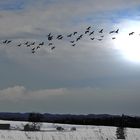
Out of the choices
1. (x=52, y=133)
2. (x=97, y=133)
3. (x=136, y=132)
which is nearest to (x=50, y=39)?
(x=52, y=133)

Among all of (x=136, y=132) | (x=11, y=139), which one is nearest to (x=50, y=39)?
(x=11, y=139)

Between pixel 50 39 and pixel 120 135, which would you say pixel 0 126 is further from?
pixel 50 39

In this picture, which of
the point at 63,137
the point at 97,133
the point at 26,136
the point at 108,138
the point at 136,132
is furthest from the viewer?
the point at 136,132

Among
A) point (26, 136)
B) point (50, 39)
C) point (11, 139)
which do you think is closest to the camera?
point (50, 39)

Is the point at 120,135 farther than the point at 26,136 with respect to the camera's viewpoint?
Yes

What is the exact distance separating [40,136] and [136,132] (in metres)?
44.5

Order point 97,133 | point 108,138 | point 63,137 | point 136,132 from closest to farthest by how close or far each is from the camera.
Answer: point 63,137 → point 108,138 → point 97,133 → point 136,132

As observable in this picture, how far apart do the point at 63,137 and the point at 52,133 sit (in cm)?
506

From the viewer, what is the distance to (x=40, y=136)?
399 feet

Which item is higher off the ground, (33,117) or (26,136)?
(33,117)

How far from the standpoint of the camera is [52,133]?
131375 mm

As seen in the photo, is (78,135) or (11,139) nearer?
(11,139)

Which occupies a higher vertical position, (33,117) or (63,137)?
(33,117)

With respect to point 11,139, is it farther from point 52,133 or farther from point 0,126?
point 0,126
